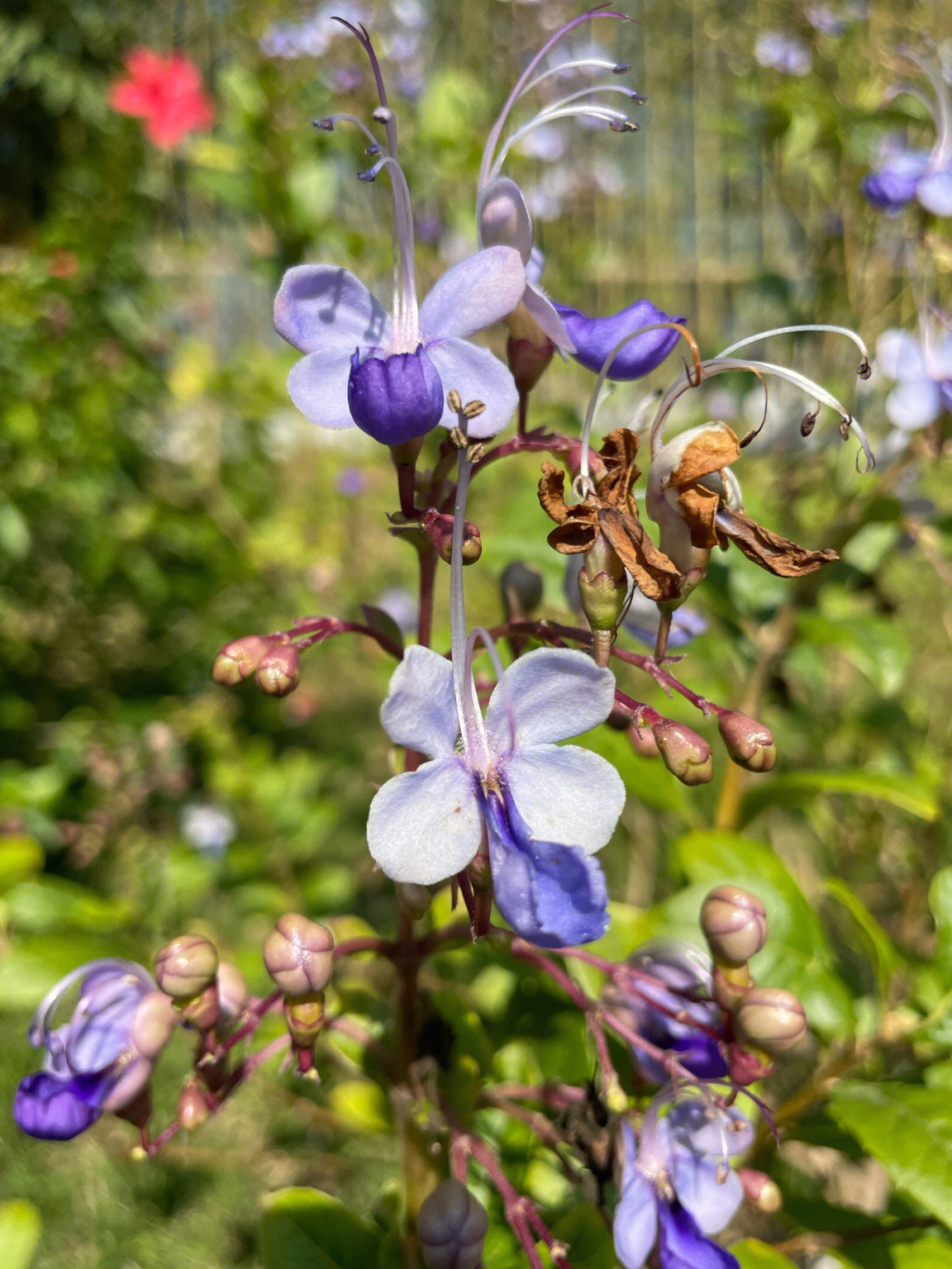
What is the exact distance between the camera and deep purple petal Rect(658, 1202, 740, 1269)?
691mm

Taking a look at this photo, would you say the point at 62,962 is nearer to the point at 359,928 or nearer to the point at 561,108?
the point at 359,928

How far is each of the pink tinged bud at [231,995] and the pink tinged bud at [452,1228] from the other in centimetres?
19

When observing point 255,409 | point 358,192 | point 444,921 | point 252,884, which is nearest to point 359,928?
point 444,921

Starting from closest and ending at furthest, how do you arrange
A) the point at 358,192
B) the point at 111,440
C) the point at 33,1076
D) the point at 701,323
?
1. the point at 33,1076
2. the point at 111,440
3. the point at 358,192
4. the point at 701,323

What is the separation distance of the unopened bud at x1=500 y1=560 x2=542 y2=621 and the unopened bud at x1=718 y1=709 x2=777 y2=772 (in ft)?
0.73

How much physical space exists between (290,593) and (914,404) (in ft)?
5.32

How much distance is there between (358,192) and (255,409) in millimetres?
1340

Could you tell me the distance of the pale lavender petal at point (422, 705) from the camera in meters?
0.55

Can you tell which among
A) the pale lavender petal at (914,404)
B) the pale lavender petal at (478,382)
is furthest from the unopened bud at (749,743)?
the pale lavender petal at (914,404)

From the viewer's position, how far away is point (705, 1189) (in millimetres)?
735

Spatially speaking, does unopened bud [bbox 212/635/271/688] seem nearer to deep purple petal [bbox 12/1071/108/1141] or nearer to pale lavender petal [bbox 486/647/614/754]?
pale lavender petal [bbox 486/647/614/754]

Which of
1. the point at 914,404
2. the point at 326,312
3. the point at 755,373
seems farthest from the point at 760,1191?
the point at 914,404

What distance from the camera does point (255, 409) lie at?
8.02 feet

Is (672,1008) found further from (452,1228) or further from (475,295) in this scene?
(475,295)
